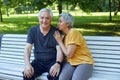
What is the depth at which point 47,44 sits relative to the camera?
5.51 meters

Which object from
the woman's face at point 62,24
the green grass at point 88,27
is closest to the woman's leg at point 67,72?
the woman's face at point 62,24

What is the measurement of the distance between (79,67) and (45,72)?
0.67 m

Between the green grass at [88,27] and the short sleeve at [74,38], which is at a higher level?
the short sleeve at [74,38]

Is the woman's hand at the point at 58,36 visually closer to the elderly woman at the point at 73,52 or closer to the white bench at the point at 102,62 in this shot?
the elderly woman at the point at 73,52

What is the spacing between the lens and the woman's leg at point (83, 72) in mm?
4953

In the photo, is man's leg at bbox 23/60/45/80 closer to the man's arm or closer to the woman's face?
the man's arm

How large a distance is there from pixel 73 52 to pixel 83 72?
355mm

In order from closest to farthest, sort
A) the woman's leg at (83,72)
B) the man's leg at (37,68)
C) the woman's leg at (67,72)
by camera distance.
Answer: the woman's leg at (83,72), the woman's leg at (67,72), the man's leg at (37,68)

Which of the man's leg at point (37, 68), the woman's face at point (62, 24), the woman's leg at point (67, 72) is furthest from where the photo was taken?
the man's leg at point (37, 68)

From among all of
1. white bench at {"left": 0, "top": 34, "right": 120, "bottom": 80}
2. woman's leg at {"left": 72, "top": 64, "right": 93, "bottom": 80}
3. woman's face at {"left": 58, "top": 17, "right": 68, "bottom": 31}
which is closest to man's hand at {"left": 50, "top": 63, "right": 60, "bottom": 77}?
white bench at {"left": 0, "top": 34, "right": 120, "bottom": 80}

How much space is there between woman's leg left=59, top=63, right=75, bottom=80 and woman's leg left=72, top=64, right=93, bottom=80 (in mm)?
99

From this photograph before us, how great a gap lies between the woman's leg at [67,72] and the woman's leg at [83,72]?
10cm

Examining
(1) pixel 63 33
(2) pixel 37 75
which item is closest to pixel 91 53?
(1) pixel 63 33

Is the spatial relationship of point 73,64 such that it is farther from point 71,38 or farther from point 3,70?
point 3,70
